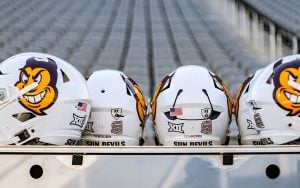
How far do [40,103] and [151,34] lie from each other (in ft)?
17.8

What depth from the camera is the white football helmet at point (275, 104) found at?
1547mm

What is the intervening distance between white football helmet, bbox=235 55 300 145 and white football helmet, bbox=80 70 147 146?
0.93 ft

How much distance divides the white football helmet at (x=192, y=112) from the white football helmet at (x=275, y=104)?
0.07 metres

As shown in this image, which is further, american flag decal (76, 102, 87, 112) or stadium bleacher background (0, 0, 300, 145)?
stadium bleacher background (0, 0, 300, 145)

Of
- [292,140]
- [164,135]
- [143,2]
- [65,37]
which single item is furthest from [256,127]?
[143,2]

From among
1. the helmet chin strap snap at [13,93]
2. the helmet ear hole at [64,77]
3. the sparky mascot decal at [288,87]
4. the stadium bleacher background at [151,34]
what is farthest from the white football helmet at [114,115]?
the stadium bleacher background at [151,34]

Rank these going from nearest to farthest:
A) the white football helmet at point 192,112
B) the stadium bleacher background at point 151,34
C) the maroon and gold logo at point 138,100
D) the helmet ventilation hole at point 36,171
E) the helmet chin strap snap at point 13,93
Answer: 1. the helmet ventilation hole at point 36,171
2. the helmet chin strap snap at point 13,93
3. the white football helmet at point 192,112
4. the maroon and gold logo at point 138,100
5. the stadium bleacher background at point 151,34

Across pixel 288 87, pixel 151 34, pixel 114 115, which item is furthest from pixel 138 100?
pixel 151 34

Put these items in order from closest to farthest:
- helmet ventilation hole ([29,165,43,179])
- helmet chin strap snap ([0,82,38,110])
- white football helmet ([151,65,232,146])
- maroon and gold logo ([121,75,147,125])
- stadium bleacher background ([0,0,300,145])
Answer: helmet ventilation hole ([29,165,43,179]), helmet chin strap snap ([0,82,38,110]), white football helmet ([151,65,232,146]), maroon and gold logo ([121,75,147,125]), stadium bleacher background ([0,0,300,145])

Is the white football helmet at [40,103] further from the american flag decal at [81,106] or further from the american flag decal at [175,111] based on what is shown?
the american flag decal at [175,111]

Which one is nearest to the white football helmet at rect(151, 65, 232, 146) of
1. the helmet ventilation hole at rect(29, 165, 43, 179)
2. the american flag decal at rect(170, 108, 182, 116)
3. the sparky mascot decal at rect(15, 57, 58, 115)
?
the american flag decal at rect(170, 108, 182, 116)

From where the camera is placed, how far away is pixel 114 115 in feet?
5.52

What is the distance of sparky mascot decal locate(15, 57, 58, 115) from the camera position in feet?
5.05

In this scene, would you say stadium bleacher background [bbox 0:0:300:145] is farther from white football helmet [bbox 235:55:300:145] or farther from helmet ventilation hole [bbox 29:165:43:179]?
helmet ventilation hole [bbox 29:165:43:179]
